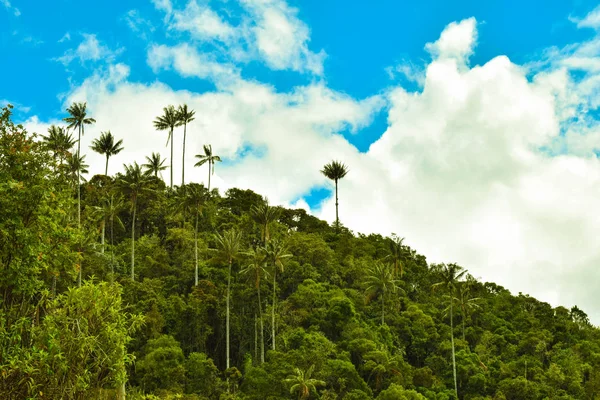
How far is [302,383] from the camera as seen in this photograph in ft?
147

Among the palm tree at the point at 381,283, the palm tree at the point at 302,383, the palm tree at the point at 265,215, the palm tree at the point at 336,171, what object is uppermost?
the palm tree at the point at 336,171

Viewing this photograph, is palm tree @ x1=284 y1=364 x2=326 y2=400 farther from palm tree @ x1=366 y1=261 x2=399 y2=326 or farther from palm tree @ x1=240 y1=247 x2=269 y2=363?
palm tree @ x1=366 y1=261 x2=399 y2=326

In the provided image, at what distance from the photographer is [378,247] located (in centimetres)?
8594

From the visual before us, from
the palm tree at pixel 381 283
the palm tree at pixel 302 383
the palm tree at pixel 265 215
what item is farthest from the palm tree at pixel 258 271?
the palm tree at pixel 381 283

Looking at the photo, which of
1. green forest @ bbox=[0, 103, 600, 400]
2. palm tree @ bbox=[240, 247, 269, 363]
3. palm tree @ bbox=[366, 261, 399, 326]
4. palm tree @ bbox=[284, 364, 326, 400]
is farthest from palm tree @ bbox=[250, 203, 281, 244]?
palm tree @ bbox=[284, 364, 326, 400]

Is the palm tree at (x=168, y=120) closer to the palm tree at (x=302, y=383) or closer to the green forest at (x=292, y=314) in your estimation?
the green forest at (x=292, y=314)

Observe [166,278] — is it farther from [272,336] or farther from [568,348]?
[568,348]

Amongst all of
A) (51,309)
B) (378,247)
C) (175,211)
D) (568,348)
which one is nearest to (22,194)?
(51,309)

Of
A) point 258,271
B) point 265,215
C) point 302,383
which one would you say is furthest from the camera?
point 265,215

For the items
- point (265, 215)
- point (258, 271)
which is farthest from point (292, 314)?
point (265, 215)

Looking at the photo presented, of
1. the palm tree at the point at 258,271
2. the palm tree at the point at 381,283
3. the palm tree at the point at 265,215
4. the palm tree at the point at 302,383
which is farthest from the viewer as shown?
the palm tree at the point at 381,283

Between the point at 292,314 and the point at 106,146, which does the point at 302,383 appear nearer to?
the point at 292,314

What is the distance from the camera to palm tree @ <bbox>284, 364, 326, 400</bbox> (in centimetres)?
4450

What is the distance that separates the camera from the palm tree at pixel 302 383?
1752 inches
